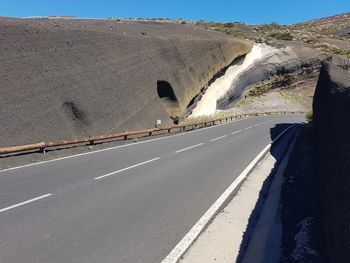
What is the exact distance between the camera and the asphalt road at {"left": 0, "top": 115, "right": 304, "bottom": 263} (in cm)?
613

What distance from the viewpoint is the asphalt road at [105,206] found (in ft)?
20.1

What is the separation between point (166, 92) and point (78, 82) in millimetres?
14334

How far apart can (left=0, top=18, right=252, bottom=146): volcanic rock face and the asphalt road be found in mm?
5169

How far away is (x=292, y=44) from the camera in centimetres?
8394

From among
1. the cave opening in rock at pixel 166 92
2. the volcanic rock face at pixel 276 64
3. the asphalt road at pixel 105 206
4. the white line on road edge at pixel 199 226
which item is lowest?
the white line on road edge at pixel 199 226

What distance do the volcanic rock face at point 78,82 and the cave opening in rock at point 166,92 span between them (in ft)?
0.27

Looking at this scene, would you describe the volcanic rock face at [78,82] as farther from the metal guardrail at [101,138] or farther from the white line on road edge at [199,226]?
the white line on road edge at [199,226]

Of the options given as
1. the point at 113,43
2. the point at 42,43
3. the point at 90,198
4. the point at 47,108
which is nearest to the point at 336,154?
the point at 90,198

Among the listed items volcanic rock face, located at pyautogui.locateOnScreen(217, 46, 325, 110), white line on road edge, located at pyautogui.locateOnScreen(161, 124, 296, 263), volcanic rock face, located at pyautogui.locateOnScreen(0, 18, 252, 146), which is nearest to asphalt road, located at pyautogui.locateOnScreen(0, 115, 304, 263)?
white line on road edge, located at pyautogui.locateOnScreen(161, 124, 296, 263)

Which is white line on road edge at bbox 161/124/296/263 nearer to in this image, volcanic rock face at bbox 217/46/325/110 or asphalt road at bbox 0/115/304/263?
asphalt road at bbox 0/115/304/263

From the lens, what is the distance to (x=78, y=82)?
24203 mm

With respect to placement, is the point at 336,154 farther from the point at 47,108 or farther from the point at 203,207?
the point at 47,108

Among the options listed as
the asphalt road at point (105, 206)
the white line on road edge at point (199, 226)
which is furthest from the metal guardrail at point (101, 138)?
the white line on road edge at point (199, 226)

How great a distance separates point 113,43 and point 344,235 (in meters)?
27.3
